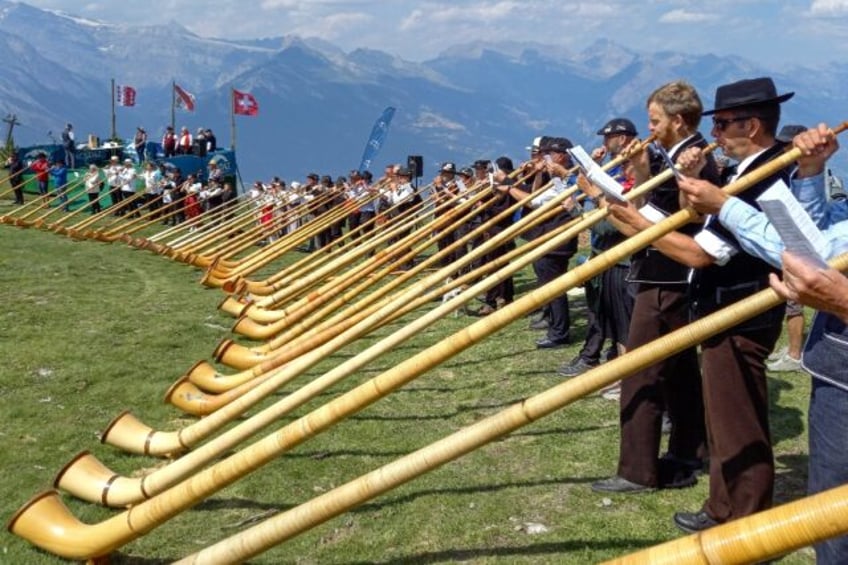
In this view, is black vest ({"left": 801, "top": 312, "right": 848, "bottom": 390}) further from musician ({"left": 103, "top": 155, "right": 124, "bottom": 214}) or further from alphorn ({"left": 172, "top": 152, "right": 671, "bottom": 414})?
musician ({"left": 103, "top": 155, "right": 124, "bottom": 214})

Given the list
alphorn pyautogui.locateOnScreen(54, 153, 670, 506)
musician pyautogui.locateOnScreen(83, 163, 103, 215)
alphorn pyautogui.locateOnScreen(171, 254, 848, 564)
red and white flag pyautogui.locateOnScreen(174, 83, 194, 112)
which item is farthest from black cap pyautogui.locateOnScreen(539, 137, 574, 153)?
red and white flag pyautogui.locateOnScreen(174, 83, 194, 112)

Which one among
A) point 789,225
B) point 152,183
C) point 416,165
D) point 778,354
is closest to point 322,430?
point 789,225

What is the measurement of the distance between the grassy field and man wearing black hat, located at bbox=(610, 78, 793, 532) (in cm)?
48

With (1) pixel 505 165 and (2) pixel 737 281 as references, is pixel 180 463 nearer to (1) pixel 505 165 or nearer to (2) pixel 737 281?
(2) pixel 737 281

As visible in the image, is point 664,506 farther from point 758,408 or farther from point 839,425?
point 839,425

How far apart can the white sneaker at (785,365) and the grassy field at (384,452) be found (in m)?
0.13

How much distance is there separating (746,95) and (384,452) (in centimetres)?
340

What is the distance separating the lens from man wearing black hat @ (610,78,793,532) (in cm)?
369

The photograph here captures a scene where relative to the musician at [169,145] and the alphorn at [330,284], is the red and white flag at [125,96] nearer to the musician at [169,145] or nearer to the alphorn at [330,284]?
the musician at [169,145]

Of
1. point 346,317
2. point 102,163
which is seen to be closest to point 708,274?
point 346,317

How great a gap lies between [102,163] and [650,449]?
29558 millimetres

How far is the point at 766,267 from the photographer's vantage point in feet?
12.7

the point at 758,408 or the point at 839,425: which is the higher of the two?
the point at 839,425

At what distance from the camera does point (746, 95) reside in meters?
3.60
